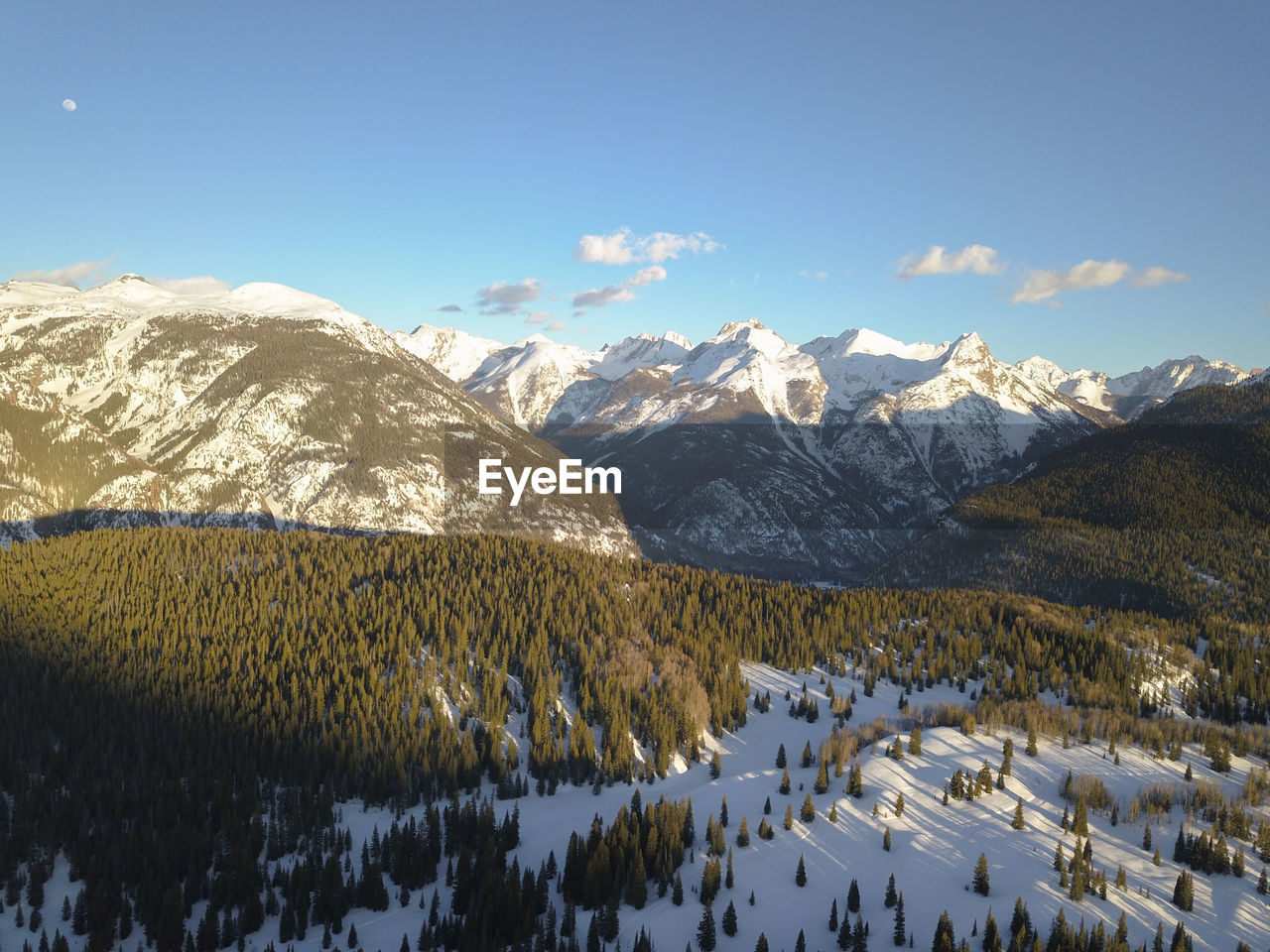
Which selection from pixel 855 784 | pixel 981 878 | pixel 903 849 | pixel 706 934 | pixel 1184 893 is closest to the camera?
pixel 706 934

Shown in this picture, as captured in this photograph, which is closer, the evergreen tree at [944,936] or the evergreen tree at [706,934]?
the evergreen tree at [944,936]

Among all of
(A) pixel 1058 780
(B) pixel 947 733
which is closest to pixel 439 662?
(B) pixel 947 733

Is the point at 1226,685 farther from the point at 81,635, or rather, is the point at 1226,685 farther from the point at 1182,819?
the point at 81,635

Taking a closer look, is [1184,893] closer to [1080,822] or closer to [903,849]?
[1080,822]

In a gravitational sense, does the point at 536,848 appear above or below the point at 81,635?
below

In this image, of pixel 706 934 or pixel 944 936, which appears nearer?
pixel 944 936

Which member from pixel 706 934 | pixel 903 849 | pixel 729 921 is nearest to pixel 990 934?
pixel 903 849

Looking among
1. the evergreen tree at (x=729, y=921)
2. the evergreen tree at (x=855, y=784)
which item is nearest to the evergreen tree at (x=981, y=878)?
the evergreen tree at (x=855, y=784)

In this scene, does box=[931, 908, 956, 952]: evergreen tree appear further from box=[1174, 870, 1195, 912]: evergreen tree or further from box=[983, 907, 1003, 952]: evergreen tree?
box=[1174, 870, 1195, 912]: evergreen tree

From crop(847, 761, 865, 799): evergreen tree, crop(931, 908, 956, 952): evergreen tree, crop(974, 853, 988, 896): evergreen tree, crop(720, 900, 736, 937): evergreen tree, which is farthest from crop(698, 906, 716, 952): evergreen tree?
crop(847, 761, 865, 799): evergreen tree

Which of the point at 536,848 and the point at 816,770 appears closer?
the point at 536,848

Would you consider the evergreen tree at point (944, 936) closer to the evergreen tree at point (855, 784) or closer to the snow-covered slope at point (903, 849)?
the snow-covered slope at point (903, 849)
